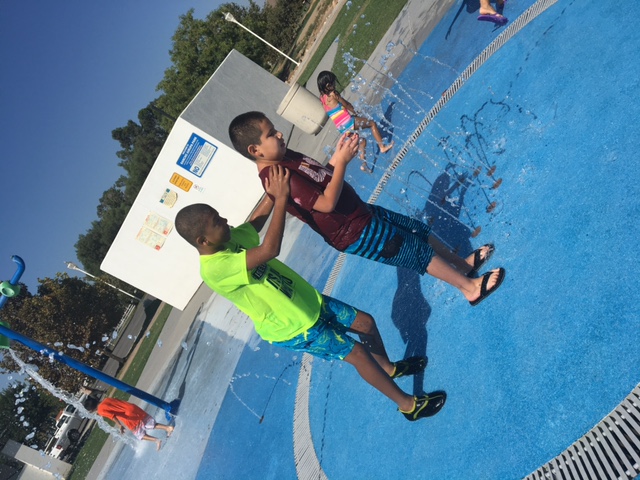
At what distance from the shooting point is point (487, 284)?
4.08 m

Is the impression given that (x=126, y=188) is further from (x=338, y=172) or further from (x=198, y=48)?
(x=338, y=172)

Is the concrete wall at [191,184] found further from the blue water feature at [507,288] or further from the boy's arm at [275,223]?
the boy's arm at [275,223]

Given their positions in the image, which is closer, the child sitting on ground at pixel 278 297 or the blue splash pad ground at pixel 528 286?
the blue splash pad ground at pixel 528 286

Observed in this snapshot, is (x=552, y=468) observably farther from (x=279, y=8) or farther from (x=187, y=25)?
(x=187, y=25)

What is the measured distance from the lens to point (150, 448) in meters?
9.16

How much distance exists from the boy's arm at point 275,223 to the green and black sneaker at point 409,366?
1642 mm

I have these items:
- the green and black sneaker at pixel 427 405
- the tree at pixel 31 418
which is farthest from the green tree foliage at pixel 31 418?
the green and black sneaker at pixel 427 405

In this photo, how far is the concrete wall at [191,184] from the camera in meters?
11.3

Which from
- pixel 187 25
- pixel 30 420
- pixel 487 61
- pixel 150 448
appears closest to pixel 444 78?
pixel 487 61

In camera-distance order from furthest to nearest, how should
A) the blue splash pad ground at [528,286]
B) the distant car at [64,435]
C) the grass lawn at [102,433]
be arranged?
the distant car at [64,435], the grass lawn at [102,433], the blue splash pad ground at [528,286]

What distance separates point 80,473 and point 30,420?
65.5 feet

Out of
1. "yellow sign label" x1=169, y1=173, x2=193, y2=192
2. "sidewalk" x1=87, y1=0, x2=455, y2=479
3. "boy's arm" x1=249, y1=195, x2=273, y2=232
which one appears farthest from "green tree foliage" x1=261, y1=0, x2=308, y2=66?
"boy's arm" x1=249, y1=195, x2=273, y2=232

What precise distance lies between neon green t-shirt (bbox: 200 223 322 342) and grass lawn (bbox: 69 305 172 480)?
10647 millimetres

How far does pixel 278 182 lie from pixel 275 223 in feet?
0.89
